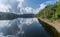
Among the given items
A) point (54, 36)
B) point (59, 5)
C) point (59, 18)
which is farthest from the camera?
point (59, 5)

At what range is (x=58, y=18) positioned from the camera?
135ft

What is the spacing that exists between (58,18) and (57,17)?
2.00 ft

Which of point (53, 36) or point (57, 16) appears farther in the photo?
point (57, 16)

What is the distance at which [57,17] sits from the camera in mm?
41594

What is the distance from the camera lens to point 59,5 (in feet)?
170

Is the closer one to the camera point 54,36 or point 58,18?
point 54,36

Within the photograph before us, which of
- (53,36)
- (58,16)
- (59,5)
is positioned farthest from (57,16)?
(53,36)

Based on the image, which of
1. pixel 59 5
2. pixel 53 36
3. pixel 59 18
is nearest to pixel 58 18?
pixel 59 18

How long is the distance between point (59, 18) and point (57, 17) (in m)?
0.83

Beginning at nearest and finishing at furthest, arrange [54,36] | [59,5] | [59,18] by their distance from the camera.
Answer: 1. [54,36]
2. [59,18]
3. [59,5]

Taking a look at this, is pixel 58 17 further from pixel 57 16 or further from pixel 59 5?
pixel 59 5

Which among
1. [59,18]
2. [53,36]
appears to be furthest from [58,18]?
[53,36]

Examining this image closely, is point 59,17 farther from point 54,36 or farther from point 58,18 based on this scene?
point 54,36

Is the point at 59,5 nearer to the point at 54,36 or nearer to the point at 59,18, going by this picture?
the point at 59,18
